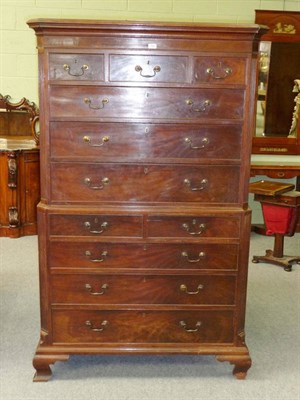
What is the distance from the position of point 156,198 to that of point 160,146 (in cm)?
25

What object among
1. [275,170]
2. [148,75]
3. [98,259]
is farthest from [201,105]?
[275,170]

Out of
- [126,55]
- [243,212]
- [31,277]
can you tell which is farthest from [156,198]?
[31,277]

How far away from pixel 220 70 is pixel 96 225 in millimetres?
945

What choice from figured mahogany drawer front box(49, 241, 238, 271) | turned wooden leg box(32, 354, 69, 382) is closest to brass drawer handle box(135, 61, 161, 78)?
A: figured mahogany drawer front box(49, 241, 238, 271)

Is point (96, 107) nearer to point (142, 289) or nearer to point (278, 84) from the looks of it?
point (142, 289)

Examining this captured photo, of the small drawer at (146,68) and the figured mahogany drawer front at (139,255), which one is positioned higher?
the small drawer at (146,68)

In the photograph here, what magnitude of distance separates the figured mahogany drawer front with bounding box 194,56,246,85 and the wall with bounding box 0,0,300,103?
10.4ft

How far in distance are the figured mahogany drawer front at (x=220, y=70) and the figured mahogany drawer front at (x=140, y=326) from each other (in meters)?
1.16

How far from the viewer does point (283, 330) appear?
325cm

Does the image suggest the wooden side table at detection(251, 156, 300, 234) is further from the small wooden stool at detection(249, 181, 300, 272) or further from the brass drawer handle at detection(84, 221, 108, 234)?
the brass drawer handle at detection(84, 221, 108, 234)

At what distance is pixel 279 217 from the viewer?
455 cm

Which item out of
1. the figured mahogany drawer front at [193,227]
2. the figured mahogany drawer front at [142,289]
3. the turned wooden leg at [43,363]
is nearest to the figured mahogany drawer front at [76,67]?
the figured mahogany drawer front at [193,227]

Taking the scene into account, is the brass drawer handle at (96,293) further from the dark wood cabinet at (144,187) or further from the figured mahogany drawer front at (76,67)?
the figured mahogany drawer front at (76,67)

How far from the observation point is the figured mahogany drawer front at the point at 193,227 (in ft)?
8.30
